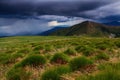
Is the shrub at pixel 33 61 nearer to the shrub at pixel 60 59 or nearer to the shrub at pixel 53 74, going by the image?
the shrub at pixel 60 59

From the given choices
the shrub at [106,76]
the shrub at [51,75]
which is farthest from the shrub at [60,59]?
the shrub at [106,76]

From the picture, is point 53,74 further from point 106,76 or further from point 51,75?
point 106,76

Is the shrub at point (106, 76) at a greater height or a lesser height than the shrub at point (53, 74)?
greater

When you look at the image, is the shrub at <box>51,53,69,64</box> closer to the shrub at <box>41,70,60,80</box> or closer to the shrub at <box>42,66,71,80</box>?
the shrub at <box>42,66,71,80</box>

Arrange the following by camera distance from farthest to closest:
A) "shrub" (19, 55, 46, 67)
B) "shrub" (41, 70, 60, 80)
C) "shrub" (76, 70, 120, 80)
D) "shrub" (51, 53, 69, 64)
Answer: "shrub" (51, 53, 69, 64) → "shrub" (19, 55, 46, 67) → "shrub" (41, 70, 60, 80) → "shrub" (76, 70, 120, 80)

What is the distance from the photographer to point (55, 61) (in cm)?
1652

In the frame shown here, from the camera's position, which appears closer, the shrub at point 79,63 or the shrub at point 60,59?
the shrub at point 79,63

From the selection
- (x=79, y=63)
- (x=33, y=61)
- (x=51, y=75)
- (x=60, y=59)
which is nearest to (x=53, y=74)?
(x=51, y=75)

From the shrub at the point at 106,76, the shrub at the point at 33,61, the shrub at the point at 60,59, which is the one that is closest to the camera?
the shrub at the point at 106,76

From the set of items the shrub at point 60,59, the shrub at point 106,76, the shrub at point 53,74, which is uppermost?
the shrub at point 106,76

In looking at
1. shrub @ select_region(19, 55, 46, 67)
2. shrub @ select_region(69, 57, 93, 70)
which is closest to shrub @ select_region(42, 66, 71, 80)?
shrub @ select_region(69, 57, 93, 70)

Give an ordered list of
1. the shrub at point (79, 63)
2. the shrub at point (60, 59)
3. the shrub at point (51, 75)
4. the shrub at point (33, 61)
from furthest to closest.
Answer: the shrub at point (60, 59)
the shrub at point (33, 61)
the shrub at point (79, 63)
the shrub at point (51, 75)

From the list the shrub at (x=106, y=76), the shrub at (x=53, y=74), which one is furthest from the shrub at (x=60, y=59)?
the shrub at (x=106, y=76)

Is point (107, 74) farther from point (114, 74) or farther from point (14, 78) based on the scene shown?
point (14, 78)
